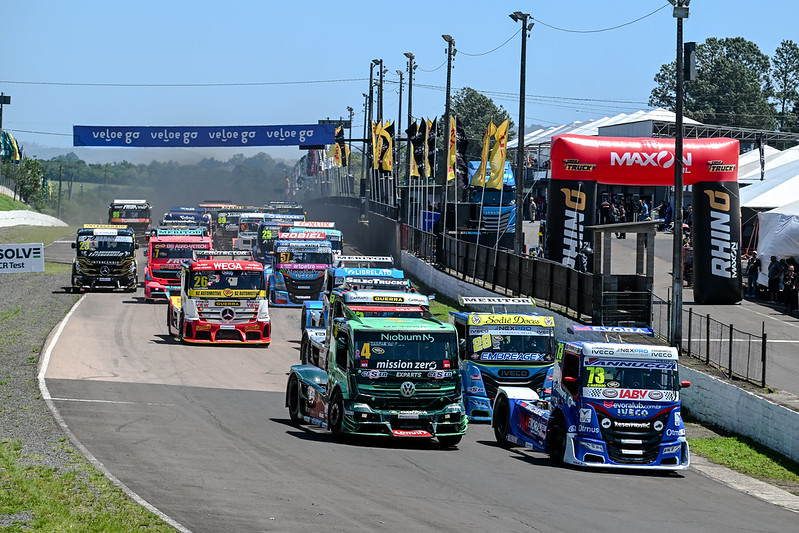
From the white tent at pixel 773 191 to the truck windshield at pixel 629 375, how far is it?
106 feet

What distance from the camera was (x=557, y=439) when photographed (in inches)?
731

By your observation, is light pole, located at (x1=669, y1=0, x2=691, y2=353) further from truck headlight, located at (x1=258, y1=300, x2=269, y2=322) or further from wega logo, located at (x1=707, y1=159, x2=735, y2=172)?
truck headlight, located at (x1=258, y1=300, x2=269, y2=322)

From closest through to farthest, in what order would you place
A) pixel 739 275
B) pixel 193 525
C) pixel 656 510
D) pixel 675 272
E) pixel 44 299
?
1. pixel 193 525
2. pixel 656 510
3. pixel 675 272
4. pixel 739 275
5. pixel 44 299

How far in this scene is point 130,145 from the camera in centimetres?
7506

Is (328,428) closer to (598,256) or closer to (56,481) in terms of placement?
(56,481)

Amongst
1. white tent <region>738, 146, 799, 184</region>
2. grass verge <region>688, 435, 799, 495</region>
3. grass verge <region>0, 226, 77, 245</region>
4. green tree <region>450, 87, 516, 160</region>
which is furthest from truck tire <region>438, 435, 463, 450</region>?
green tree <region>450, 87, 516, 160</region>

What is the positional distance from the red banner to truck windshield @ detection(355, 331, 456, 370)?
18512 mm

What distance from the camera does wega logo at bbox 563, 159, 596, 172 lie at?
118 ft

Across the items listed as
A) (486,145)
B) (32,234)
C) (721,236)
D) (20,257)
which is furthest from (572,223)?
(32,234)

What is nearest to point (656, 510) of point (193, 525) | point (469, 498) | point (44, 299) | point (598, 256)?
point (469, 498)

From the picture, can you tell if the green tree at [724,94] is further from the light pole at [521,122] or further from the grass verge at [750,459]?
the grass verge at [750,459]

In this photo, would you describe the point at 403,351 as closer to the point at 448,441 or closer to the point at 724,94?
the point at 448,441

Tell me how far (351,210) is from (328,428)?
64287 mm

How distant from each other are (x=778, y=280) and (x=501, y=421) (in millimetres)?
22589
